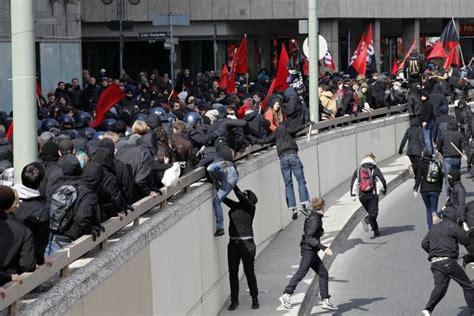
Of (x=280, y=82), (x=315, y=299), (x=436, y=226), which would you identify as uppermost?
(x=280, y=82)

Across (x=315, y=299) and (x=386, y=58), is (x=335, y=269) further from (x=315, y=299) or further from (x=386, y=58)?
(x=386, y=58)

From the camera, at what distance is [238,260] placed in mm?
16625

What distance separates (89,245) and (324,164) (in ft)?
50.9

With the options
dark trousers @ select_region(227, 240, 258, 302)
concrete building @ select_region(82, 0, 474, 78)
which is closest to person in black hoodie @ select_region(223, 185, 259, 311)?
dark trousers @ select_region(227, 240, 258, 302)

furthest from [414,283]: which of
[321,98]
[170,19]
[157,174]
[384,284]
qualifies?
[170,19]

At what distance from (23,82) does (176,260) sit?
3628mm

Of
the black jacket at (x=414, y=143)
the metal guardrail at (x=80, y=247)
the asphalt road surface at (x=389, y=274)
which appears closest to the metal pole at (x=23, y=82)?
the metal guardrail at (x=80, y=247)

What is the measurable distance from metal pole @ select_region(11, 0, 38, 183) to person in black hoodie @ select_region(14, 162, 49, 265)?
620mm

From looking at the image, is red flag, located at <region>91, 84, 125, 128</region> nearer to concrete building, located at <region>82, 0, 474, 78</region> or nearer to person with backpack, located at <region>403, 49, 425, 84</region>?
person with backpack, located at <region>403, 49, 425, 84</region>

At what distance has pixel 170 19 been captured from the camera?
32.2 metres

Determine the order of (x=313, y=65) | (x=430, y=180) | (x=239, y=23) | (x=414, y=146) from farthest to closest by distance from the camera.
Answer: (x=239, y=23) < (x=313, y=65) < (x=414, y=146) < (x=430, y=180)

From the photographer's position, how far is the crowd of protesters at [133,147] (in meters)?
9.94

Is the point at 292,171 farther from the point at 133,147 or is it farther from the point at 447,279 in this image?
the point at 133,147

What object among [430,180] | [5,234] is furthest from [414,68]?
[5,234]
